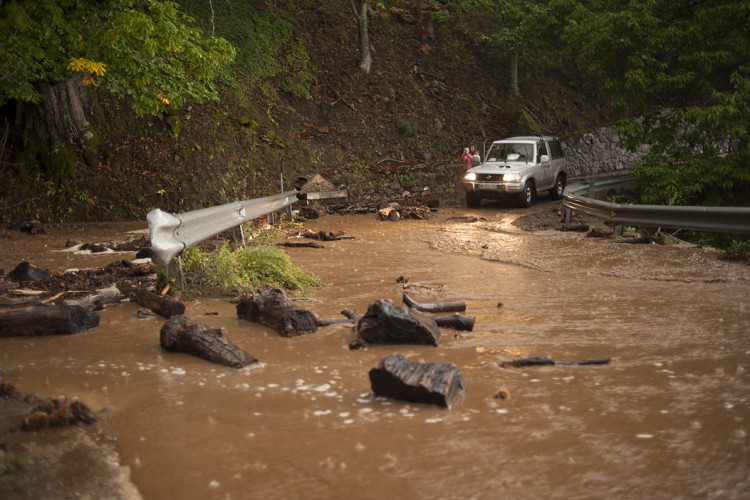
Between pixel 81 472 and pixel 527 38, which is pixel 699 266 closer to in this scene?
pixel 81 472

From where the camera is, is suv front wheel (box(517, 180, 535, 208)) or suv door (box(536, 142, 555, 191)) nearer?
suv front wheel (box(517, 180, 535, 208))

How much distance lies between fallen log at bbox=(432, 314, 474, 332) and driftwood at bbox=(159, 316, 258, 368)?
6.04 ft

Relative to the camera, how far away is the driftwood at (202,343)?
5.49 meters

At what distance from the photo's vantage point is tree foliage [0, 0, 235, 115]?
→ 42.6ft

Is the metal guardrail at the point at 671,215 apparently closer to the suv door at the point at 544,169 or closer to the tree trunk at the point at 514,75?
the suv door at the point at 544,169

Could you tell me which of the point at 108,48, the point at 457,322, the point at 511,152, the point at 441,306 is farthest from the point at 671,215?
the point at 511,152

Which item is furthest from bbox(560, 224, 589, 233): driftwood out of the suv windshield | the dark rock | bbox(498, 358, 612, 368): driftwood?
bbox(498, 358, 612, 368): driftwood

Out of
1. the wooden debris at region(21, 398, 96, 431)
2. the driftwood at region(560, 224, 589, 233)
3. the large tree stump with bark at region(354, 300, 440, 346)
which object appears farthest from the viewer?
the driftwood at region(560, 224, 589, 233)

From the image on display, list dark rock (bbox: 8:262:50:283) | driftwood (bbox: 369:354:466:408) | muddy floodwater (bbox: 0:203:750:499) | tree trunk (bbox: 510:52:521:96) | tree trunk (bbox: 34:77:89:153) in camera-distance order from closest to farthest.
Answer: muddy floodwater (bbox: 0:203:750:499), driftwood (bbox: 369:354:466:408), dark rock (bbox: 8:262:50:283), tree trunk (bbox: 34:77:89:153), tree trunk (bbox: 510:52:521:96)

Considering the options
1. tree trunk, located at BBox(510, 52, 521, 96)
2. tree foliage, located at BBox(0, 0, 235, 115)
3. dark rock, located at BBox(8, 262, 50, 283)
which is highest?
tree trunk, located at BBox(510, 52, 521, 96)

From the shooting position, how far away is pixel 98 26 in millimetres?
14258

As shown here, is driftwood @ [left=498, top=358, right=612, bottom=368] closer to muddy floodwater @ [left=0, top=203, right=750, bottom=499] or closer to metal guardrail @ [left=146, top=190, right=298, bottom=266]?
muddy floodwater @ [left=0, top=203, right=750, bottom=499]

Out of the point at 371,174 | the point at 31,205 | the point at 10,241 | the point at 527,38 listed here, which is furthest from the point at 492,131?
the point at 10,241

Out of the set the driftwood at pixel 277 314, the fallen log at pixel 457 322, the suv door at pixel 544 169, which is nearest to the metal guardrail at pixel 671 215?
the suv door at pixel 544 169
